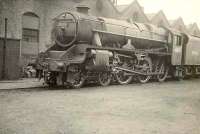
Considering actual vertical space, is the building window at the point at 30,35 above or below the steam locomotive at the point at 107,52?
above

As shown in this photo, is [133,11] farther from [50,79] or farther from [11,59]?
[50,79]

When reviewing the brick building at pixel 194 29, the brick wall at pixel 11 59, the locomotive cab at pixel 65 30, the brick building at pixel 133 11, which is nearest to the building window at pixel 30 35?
the brick wall at pixel 11 59

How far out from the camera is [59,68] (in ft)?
40.3

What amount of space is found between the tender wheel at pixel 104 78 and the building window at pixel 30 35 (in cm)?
1010

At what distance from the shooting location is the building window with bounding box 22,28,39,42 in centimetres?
2294

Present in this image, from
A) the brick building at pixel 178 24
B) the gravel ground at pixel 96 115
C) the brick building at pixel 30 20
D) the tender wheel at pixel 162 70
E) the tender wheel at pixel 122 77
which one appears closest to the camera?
the gravel ground at pixel 96 115

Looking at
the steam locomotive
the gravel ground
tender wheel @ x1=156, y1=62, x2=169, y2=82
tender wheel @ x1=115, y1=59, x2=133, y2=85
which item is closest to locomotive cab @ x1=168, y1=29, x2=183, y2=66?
the steam locomotive

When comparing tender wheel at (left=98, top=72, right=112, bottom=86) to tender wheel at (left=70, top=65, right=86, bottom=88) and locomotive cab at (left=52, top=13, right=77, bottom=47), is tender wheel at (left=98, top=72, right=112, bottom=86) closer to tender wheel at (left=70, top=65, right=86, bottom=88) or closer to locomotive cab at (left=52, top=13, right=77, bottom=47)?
tender wheel at (left=70, top=65, right=86, bottom=88)

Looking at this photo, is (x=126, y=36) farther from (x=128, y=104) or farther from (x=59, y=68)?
(x=128, y=104)

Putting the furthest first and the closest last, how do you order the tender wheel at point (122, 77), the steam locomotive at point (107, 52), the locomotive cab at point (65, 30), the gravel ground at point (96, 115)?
the tender wheel at point (122, 77)
the locomotive cab at point (65, 30)
the steam locomotive at point (107, 52)
the gravel ground at point (96, 115)

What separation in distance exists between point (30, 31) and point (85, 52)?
37.2 ft

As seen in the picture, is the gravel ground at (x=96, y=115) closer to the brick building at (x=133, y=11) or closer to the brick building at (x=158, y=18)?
the brick building at (x=133, y=11)

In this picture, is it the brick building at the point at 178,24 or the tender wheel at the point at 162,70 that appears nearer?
the tender wheel at the point at 162,70

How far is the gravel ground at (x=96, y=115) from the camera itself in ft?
19.9
